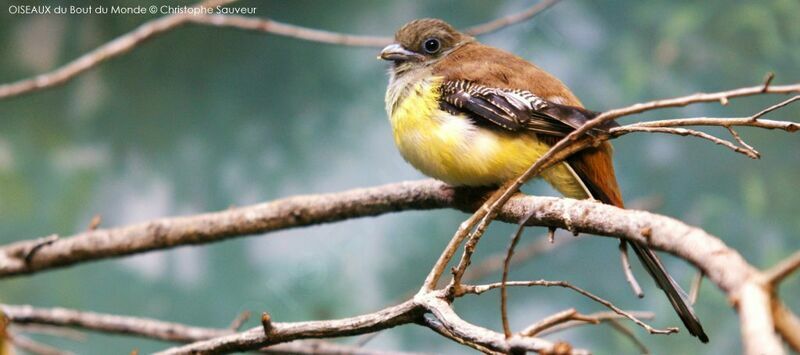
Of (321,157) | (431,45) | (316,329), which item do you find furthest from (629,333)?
(321,157)


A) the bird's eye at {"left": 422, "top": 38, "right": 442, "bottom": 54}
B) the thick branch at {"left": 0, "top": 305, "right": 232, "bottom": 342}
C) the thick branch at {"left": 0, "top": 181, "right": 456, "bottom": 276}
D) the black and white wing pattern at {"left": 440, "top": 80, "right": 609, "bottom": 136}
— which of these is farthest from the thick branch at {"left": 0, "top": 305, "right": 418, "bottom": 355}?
the bird's eye at {"left": 422, "top": 38, "right": 442, "bottom": 54}

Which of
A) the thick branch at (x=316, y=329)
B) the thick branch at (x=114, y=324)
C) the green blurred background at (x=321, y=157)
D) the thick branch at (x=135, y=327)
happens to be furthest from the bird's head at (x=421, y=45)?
the green blurred background at (x=321, y=157)

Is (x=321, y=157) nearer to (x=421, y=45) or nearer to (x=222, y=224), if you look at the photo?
(x=222, y=224)

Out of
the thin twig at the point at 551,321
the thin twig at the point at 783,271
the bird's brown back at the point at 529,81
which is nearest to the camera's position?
the thin twig at the point at 783,271

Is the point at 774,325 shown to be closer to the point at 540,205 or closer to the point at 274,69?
the point at 540,205

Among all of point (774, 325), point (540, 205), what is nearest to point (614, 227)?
point (540, 205)

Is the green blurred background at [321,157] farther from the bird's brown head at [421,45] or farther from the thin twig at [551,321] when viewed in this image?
the thin twig at [551,321]

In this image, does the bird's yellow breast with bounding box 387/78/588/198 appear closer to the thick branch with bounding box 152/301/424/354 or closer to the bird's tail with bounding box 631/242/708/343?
the bird's tail with bounding box 631/242/708/343
